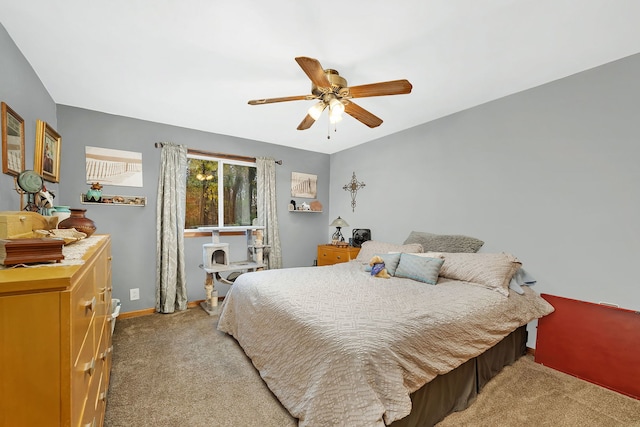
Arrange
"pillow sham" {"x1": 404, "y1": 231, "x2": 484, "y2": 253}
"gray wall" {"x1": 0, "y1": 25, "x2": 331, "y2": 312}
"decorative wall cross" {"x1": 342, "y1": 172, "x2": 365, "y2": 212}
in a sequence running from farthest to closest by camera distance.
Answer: "decorative wall cross" {"x1": 342, "y1": 172, "x2": 365, "y2": 212} → "pillow sham" {"x1": 404, "y1": 231, "x2": 484, "y2": 253} → "gray wall" {"x1": 0, "y1": 25, "x2": 331, "y2": 312}

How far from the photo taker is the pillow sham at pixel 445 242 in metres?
2.74

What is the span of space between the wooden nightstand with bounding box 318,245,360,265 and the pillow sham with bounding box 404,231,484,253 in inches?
33.5

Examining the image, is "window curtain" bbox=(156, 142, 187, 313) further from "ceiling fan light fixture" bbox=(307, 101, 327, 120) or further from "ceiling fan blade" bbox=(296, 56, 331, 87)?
"ceiling fan blade" bbox=(296, 56, 331, 87)

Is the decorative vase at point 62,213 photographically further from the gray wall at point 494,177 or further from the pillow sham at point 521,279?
the pillow sham at point 521,279

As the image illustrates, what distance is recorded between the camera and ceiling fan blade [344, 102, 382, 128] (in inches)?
84.0

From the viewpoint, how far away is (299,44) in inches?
70.9

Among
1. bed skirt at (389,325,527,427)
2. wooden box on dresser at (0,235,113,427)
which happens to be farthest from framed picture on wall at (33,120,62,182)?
bed skirt at (389,325,527,427)

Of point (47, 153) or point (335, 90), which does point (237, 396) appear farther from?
point (47, 153)

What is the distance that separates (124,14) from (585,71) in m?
3.33

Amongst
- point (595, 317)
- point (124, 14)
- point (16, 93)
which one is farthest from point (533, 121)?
point (16, 93)

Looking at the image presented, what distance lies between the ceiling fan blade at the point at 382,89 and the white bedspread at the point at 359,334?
1.45 meters

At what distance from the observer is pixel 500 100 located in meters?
2.63

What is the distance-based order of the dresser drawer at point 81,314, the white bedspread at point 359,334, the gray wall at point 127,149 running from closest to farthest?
the dresser drawer at point 81,314
the white bedspread at point 359,334
the gray wall at point 127,149

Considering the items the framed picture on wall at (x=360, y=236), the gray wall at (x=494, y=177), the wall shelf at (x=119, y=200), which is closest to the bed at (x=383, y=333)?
the gray wall at (x=494, y=177)
